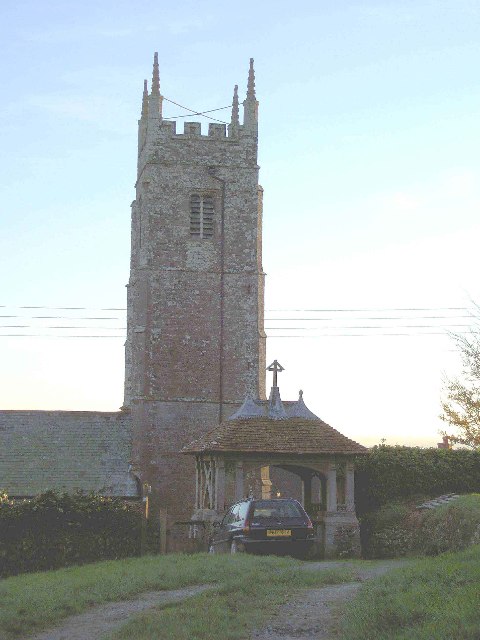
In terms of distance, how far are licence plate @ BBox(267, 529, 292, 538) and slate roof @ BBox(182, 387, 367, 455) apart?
16.5 ft

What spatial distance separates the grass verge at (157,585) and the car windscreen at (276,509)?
5.98ft

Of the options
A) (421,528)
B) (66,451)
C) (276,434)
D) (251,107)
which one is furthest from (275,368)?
(251,107)

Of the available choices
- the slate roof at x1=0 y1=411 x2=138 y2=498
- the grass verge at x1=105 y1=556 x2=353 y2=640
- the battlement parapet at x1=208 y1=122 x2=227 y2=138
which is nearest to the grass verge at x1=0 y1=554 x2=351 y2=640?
the grass verge at x1=105 y1=556 x2=353 y2=640

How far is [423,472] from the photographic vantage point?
2912 cm

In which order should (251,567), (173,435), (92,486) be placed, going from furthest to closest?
(173,435), (92,486), (251,567)

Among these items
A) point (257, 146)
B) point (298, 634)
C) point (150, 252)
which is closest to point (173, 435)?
point (150, 252)

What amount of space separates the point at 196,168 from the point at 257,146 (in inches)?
116

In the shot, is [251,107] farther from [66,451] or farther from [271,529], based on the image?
[271,529]

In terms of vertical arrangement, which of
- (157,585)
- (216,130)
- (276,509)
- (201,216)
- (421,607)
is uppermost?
(216,130)

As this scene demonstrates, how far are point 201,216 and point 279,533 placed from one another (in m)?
21.5

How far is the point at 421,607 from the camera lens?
11.2 m

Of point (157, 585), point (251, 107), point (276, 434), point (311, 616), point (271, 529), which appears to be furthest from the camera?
point (251, 107)

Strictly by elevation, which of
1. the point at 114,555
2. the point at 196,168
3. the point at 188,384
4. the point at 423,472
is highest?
the point at 196,168

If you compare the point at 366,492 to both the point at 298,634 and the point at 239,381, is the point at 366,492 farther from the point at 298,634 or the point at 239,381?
the point at 298,634
